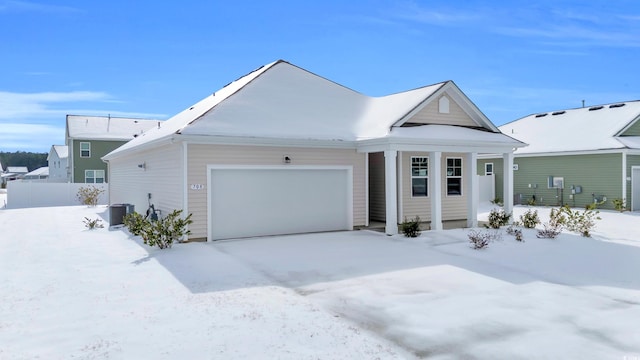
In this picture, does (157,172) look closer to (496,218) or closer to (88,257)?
(88,257)

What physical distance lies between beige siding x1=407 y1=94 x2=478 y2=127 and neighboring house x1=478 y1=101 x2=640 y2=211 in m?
8.25

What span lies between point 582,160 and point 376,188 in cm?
1246

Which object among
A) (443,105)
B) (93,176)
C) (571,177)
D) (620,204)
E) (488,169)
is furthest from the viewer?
(93,176)

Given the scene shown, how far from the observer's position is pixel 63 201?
95.1 feet

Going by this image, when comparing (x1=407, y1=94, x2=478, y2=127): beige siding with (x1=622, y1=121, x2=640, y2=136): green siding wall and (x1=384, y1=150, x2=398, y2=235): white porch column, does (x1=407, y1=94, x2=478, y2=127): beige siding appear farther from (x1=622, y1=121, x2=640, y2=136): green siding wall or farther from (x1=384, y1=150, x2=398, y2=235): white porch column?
(x1=622, y1=121, x2=640, y2=136): green siding wall

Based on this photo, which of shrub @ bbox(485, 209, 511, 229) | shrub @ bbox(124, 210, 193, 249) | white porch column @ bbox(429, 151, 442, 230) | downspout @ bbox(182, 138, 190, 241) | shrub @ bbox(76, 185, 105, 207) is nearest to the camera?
shrub @ bbox(124, 210, 193, 249)

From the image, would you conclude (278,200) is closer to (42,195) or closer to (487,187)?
(487,187)

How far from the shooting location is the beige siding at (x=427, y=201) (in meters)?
15.1

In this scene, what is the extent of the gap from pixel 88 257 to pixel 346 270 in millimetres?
5913

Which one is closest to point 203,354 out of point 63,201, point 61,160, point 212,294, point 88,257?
point 212,294

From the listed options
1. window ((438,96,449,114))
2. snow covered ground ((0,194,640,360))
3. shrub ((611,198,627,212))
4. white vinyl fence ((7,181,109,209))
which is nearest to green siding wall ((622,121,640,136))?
shrub ((611,198,627,212))

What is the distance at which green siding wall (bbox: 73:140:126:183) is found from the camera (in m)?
34.0

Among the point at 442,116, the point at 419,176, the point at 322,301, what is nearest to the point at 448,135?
the point at 442,116

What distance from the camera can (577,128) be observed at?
24656 mm
